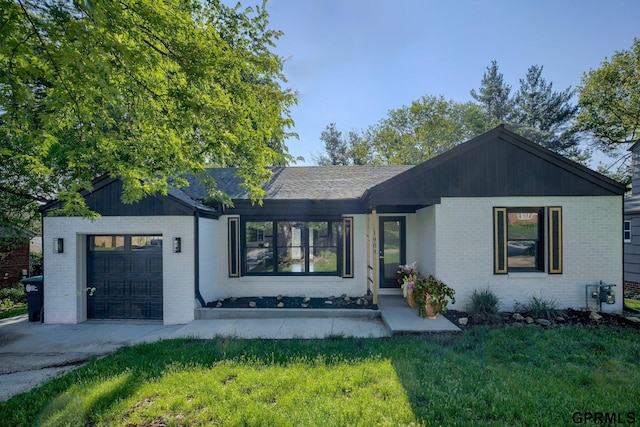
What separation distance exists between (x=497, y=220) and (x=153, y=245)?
339 inches

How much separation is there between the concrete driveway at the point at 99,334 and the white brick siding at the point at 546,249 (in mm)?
2450

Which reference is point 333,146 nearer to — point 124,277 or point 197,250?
point 197,250

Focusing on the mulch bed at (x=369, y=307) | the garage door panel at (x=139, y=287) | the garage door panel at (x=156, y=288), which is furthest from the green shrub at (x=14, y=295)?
the mulch bed at (x=369, y=307)

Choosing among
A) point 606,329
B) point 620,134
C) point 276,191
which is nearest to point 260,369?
point 276,191

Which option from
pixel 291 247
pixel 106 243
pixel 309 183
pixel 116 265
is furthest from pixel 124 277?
pixel 309 183

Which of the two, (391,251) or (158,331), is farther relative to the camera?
(391,251)

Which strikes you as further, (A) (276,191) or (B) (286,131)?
(A) (276,191)

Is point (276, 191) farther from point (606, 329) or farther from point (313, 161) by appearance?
point (313, 161)

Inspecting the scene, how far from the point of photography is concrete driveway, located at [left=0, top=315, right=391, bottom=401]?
17.4 feet

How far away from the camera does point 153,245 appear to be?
782cm

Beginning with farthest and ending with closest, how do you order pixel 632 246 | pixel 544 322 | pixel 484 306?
pixel 632 246, pixel 484 306, pixel 544 322

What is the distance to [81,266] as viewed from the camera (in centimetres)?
776

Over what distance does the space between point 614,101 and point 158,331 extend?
88.3 ft

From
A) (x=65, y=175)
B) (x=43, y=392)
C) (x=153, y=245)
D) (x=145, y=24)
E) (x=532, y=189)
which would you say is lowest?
(x=43, y=392)
